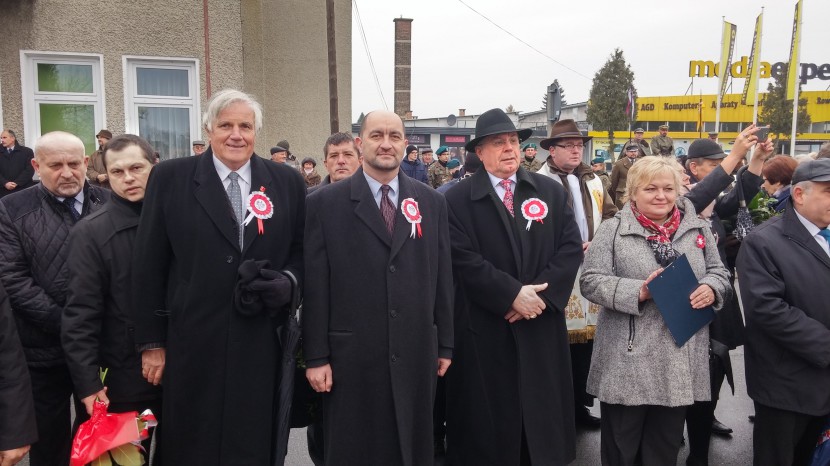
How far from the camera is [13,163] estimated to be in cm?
1063

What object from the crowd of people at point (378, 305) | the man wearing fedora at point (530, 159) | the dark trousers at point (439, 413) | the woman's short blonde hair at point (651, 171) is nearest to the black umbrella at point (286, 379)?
the crowd of people at point (378, 305)

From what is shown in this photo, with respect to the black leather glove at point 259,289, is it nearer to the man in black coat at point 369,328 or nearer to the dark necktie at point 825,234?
the man in black coat at point 369,328

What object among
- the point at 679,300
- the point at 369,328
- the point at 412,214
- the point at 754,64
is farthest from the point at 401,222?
the point at 754,64

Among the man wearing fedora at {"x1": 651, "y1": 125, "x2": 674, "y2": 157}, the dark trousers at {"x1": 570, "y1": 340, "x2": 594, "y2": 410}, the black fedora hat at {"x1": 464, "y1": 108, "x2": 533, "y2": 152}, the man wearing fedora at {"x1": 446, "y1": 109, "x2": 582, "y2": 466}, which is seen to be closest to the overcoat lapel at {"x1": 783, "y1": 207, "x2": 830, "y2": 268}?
the man wearing fedora at {"x1": 446, "y1": 109, "x2": 582, "y2": 466}

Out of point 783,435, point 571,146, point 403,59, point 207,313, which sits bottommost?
point 783,435

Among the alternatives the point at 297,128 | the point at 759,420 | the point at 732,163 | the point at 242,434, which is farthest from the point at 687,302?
the point at 297,128

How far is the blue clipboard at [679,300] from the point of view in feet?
11.5

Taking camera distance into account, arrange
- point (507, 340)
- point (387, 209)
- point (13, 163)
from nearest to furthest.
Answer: point (387, 209), point (507, 340), point (13, 163)

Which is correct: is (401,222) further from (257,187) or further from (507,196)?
(507,196)

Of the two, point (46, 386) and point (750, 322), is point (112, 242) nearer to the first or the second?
point (46, 386)

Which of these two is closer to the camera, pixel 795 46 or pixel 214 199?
pixel 214 199

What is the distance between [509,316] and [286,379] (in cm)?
139

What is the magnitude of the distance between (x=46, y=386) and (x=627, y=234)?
3.46 meters

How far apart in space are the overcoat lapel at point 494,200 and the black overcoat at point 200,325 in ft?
4.91
